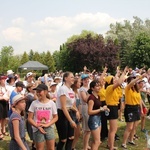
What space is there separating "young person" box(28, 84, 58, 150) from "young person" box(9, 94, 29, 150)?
0.66 m

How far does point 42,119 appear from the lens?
198 inches

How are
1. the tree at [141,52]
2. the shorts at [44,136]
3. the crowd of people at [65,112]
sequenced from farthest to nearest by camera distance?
the tree at [141,52]
the shorts at [44,136]
the crowd of people at [65,112]

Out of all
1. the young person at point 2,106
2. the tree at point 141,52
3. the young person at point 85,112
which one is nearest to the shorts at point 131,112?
the young person at point 85,112

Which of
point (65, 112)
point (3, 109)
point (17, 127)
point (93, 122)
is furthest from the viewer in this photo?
point (3, 109)

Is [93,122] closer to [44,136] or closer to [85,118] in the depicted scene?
[85,118]

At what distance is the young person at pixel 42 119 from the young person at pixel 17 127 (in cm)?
66

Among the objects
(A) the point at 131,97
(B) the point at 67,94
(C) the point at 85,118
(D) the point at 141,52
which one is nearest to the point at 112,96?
(A) the point at 131,97

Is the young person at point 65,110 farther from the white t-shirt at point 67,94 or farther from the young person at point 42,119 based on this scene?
the young person at point 42,119

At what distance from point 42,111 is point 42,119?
15 cm

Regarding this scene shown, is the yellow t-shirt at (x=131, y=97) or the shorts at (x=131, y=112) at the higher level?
the yellow t-shirt at (x=131, y=97)

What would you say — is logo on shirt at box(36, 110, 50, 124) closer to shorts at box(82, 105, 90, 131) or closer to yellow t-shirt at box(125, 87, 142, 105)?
shorts at box(82, 105, 90, 131)

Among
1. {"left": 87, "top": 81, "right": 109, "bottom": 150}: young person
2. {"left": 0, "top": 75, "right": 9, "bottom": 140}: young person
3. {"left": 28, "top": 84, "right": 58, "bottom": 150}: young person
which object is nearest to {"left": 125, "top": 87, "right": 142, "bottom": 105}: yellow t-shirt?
{"left": 87, "top": 81, "right": 109, "bottom": 150}: young person

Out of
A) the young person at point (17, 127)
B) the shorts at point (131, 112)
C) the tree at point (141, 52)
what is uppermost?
the tree at point (141, 52)

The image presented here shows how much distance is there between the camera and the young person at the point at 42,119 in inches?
195
